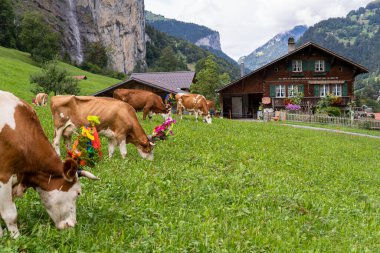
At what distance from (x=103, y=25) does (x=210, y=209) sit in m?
143

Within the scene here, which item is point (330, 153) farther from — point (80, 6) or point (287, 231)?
point (80, 6)

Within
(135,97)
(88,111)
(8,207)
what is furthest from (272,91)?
(8,207)

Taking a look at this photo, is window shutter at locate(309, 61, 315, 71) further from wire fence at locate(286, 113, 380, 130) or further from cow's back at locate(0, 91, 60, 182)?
cow's back at locate(0, 91, 60, 182)

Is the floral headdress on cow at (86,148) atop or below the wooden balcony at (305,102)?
below

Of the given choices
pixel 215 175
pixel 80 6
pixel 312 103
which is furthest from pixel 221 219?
pixel 80 6

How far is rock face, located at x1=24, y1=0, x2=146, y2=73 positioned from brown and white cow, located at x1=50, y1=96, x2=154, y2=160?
4066 inches

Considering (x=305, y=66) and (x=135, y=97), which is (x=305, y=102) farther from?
(x=135, y=97)

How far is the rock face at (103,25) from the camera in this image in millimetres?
112562

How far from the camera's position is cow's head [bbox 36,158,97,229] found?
4938mm

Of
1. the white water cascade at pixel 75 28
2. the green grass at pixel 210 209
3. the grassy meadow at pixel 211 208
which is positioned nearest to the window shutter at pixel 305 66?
the grassy meadow at pixel 211 208

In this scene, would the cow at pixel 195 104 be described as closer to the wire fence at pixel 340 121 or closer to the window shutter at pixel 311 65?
the wire fence at pixel 340 121

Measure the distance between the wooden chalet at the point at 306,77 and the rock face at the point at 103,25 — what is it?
242 feet

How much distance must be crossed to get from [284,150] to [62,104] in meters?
9.61

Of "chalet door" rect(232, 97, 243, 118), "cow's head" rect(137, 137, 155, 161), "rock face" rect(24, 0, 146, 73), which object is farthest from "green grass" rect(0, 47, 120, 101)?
"rock face" rect(24, 0, 146, 73)
